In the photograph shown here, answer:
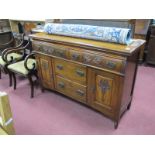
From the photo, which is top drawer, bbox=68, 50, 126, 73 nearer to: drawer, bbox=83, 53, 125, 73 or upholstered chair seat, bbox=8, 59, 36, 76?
drawer, bbox=83, 53, 125, 73

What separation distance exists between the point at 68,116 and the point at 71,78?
52 cm

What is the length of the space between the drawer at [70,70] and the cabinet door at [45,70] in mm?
127

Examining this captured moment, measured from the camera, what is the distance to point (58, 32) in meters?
2.01

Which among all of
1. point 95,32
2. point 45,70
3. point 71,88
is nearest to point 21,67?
point 45,70

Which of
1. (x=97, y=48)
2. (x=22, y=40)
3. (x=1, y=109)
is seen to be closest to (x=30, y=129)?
(x=1, y=109)

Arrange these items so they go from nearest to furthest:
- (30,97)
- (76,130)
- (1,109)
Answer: (1,109) < (76,130) < (30,97)

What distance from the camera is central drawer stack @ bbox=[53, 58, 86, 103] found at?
188cm

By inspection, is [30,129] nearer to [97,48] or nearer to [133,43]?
[97,48]

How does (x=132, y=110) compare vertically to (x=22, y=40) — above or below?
below

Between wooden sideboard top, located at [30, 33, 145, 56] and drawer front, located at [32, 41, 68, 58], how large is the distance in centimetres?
7

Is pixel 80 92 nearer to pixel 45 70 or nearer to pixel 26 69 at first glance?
pixel 45 70

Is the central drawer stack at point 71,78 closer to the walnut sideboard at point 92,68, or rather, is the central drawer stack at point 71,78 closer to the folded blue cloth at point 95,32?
the walnut sideboard at point 92,68

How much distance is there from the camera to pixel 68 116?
207 centimetres

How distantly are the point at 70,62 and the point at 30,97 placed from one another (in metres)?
1.02
